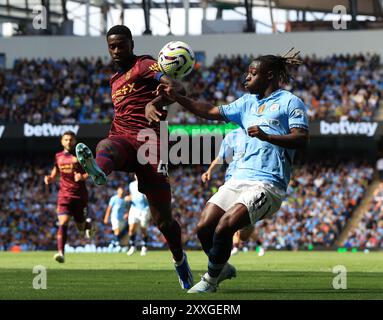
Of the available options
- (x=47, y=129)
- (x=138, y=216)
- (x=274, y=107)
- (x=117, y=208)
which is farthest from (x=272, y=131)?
→ (x=47, y=129)

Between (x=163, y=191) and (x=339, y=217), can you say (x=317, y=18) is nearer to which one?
(x=339, y=217)

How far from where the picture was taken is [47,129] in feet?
140

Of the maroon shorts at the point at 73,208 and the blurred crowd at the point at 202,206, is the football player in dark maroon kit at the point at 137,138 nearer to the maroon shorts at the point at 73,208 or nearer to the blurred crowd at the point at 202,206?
the maroon shorts at the point at 73,208

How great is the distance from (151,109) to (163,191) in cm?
146

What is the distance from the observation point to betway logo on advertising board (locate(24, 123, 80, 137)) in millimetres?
42625

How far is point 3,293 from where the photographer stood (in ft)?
34.9

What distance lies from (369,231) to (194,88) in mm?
11984

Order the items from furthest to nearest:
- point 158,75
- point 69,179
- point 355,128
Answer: point 355,128
point 69,179
point 158,75

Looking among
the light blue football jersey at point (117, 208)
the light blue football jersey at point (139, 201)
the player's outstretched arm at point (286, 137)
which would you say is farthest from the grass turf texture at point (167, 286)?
the light blue football jersey at point (117, 208)

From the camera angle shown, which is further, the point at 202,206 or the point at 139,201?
the point at 202,206

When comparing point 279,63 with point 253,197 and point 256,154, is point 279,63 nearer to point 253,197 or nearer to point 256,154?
point 256,154

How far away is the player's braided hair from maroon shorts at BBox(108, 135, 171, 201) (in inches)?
63.8

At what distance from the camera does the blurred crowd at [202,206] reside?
121 feet

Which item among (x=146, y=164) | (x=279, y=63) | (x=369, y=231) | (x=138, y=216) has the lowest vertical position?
(x=369, y=231)
